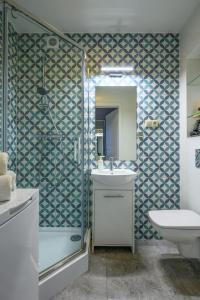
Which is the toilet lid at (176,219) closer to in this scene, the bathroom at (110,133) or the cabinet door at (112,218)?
the bathroom at (110,133)

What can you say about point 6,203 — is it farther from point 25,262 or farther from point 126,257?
point 126,257

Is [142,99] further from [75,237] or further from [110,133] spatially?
[75,237]

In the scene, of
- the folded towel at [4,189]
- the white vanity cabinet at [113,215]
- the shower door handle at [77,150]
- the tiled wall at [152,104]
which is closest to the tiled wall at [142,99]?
the tiled wall at [152,104]

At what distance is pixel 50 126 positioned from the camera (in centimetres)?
241

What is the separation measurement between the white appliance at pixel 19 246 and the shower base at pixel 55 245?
0.59 metres

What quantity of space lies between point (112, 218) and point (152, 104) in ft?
4.50

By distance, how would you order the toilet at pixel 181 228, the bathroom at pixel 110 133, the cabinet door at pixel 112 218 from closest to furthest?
the toilet at pixel 181 228 → the bathroom at pixel 110 133 → the cabinet door at pixel 112 218

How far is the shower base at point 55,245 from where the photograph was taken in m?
1.77

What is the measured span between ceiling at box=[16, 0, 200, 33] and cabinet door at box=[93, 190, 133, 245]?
71.5 inches

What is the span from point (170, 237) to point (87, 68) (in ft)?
6.32

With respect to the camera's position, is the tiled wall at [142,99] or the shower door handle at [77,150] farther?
the tiled wall at [142,99]

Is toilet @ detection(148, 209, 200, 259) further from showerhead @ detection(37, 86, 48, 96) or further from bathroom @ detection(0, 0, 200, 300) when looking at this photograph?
showerhead @ detection(37, 86, 48, 96)

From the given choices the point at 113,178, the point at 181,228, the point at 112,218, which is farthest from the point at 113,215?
the point at 181,228

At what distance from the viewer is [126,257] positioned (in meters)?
2.17
